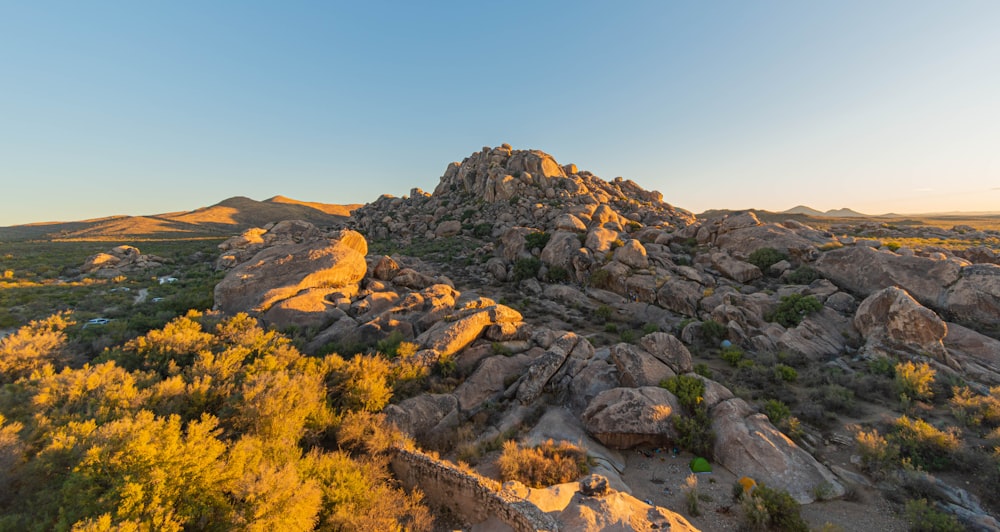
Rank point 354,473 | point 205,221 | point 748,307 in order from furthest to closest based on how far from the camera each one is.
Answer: point 205,221 < point 748,307 < point 354,473

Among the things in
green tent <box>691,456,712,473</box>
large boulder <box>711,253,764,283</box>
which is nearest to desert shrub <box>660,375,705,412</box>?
green tent <box>691,456,712,473</box>

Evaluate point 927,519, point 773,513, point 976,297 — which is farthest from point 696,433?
point 976,297

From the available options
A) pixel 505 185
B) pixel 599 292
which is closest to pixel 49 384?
pixel 599 292

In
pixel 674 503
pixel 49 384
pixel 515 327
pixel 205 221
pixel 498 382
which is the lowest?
pixel 674 503

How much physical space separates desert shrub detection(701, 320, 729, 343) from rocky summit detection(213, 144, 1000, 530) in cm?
8

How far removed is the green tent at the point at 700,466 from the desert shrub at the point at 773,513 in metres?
1.80

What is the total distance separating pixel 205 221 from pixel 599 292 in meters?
118

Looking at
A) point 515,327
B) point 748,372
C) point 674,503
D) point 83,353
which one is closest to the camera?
point 674,503

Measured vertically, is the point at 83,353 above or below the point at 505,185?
below

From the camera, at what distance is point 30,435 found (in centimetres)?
742

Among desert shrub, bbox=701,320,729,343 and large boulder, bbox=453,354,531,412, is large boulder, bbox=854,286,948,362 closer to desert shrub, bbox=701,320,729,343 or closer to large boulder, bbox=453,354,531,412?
desert shrub, bbox=701,320,729,343

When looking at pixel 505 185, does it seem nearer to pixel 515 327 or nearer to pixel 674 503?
pixel 515 327

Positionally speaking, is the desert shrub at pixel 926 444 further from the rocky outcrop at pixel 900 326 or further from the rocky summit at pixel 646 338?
the rocky outcrop at pixel 900 326

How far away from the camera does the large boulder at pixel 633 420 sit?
11227 millimetres
